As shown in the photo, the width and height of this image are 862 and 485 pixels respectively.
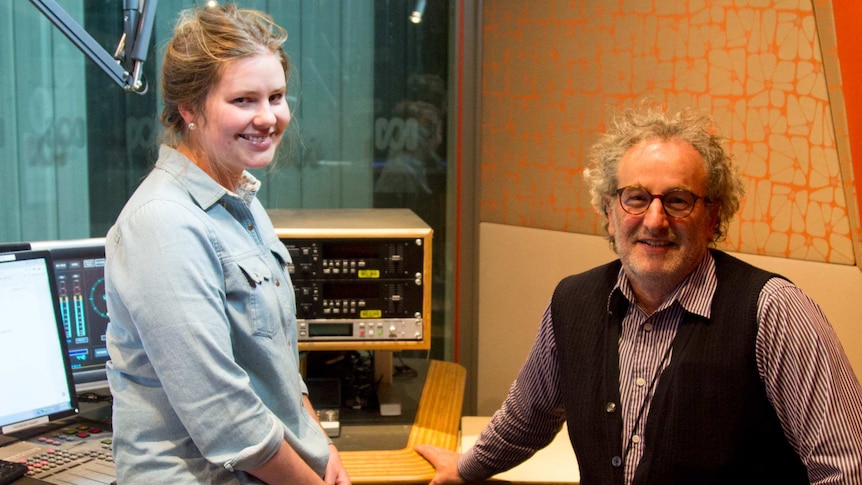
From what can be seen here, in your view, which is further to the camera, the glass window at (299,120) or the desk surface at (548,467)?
the glass window at (299,120)

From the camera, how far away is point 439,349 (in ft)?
10.6

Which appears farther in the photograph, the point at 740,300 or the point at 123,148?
the point at 123,148

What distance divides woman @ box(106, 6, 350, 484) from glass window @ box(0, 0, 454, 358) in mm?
1549

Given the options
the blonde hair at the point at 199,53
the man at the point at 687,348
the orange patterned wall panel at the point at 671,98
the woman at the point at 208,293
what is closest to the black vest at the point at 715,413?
the man at the point at 687,348

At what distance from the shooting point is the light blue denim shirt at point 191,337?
1.22 metres

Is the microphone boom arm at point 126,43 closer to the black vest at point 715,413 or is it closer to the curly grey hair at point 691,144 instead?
the curly grey hair at point 691,144

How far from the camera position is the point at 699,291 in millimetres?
1448

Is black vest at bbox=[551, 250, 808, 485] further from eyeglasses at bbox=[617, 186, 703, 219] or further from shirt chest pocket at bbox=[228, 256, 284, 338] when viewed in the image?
shirt chest pocket at bbox=[228, 256, 284, 338]

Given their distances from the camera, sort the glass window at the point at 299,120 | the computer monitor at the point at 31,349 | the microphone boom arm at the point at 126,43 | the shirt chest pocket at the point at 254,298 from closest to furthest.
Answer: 1. the shirt chest pocket at the point at 254,298
2. the computer monitor at the point at 31,349
3. the microphone boom arm at the point at 126,43
4. the glass window at the point at 299,120

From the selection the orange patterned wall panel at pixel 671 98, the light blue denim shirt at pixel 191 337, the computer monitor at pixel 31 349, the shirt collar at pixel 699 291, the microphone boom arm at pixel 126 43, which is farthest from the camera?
the orange patterned wall panel at pixel 671 98

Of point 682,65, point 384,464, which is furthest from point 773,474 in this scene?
point 682,65

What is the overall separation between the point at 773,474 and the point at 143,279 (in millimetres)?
1038

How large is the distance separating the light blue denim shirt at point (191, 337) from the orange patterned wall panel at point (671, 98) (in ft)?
4.40

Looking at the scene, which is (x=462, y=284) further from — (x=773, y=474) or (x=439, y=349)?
(x=773, y=474)
